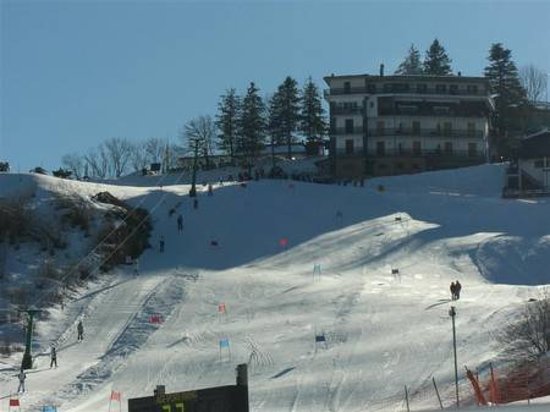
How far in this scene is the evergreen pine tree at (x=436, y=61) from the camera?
11312cm

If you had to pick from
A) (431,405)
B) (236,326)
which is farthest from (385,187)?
(431,405)

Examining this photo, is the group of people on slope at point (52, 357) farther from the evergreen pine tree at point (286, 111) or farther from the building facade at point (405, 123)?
the evergreen pine tree at point (286, 111)

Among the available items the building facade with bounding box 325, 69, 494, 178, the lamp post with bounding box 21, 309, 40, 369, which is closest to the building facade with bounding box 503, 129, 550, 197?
the building facade with bounding box 325, 69, 494, 178

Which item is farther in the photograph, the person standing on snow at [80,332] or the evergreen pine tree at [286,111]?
the evergreen pine tree at [286,111]

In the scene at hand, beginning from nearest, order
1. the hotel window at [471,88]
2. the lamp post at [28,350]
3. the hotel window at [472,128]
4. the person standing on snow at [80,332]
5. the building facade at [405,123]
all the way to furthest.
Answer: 1. the lamp post at [28,350]
2. the person standing on snow at [80,332]
3. the building facade at [405,123]
4. the hotel window at [472,128]
5. the hotel window at [471,88]

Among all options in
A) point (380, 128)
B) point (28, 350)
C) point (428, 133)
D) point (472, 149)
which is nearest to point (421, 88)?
point (428, 133)

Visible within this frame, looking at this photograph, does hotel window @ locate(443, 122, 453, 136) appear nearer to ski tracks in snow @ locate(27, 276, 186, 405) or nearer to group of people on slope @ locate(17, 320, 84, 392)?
ski tracks in snow @ locate(27, 276, 186, 405)

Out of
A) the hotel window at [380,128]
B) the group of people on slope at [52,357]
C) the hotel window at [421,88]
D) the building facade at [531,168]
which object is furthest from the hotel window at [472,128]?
the group of people on slope at [52,357]

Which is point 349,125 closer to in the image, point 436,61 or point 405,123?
point 405,123

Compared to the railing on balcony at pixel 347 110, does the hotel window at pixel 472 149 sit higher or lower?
lower

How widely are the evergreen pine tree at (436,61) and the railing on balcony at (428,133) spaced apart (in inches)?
927

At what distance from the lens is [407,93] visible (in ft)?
302

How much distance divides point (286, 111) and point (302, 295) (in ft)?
190

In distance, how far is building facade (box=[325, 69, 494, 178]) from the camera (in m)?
89.7
